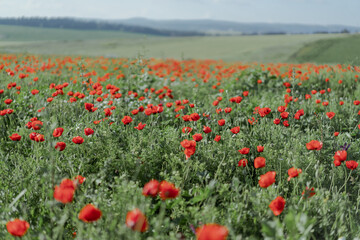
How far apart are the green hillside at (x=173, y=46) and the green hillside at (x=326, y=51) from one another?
66 centimetres

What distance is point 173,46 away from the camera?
3378cm

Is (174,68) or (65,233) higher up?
(174,68)

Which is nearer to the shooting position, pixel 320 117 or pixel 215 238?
pixel 215 238

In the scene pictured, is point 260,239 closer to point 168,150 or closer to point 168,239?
point 168,239

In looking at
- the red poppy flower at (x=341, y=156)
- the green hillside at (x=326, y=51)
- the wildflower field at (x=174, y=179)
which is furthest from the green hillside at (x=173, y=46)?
the red poppy flower at (x=341, y=156)

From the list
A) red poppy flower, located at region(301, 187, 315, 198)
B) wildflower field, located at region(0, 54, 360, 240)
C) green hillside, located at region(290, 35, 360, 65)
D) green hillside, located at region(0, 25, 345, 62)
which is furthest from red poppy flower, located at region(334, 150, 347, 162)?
green hillside, located at region(290, 35, 360, 65)

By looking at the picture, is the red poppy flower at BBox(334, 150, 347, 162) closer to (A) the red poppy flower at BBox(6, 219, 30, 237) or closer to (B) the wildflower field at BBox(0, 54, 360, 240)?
(B) the wildflower field at BBox(0, 54, 360, 240)

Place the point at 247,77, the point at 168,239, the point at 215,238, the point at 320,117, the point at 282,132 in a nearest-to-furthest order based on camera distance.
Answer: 1. the point at 215,238
2. the point at 168,239
3. the point at 282,132
4. the point at 320,117
5. the point at 247,77

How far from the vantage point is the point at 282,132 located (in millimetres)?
3258

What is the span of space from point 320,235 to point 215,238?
122 centimetres

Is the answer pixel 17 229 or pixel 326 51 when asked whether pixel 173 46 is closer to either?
pixel 326 51

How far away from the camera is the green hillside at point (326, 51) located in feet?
55.5

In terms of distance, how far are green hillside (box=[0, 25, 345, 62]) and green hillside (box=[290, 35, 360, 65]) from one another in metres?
0.66

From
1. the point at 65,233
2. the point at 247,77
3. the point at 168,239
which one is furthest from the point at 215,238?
the point at 247,77
